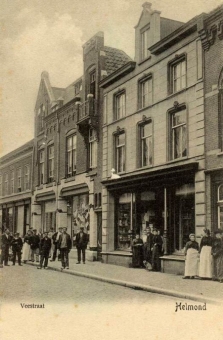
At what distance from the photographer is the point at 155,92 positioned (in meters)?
17.7

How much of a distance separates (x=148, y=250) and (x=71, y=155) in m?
10.1

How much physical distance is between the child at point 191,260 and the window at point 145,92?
6.29 metres

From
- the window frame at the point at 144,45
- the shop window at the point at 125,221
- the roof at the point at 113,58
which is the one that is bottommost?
the shop window at the point at 125,221

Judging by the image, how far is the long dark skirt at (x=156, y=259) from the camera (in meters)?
16.5

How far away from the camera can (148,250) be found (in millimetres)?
16906

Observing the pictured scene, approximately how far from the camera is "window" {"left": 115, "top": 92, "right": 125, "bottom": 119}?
66.9 feet

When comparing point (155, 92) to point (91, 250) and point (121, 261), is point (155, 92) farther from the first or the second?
point (91, 250)

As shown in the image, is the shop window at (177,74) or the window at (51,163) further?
the window at (51,163)

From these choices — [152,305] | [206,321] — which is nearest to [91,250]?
[152,305]

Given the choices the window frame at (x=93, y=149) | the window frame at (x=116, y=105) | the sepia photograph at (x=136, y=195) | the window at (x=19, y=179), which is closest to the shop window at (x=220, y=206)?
the sepia photograph at (x=136, y=195)

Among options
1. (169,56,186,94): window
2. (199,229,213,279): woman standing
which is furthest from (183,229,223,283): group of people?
(169,56,186,94): window

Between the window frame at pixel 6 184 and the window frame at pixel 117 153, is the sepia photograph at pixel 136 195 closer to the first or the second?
the window frame at pixel 117 153

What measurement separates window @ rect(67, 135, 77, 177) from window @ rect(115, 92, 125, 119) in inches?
193

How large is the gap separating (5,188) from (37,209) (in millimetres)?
8144
